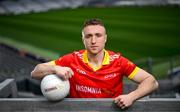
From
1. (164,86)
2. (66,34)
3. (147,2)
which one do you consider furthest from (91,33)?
(147,2)

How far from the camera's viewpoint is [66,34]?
28.8 m

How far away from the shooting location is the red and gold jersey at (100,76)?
4.03 meters

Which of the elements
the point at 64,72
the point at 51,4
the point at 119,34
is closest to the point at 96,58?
the point at 64,72

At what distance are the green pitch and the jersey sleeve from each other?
14.8 meters

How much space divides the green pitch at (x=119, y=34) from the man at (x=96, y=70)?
14.8 meters

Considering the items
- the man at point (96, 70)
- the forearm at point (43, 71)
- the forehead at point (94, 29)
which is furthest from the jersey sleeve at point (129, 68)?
the forearm at point (43, 71)

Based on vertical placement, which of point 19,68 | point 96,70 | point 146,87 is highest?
point 96,70

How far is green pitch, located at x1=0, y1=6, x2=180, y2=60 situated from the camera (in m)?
21.8

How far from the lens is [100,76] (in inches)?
160

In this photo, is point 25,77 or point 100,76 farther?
point 25,77

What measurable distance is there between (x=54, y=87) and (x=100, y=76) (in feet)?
2.05

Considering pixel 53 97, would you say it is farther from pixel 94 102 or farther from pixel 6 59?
pixel 6 59

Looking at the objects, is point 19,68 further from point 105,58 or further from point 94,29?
point 94,29

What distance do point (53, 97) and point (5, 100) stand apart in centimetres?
48
